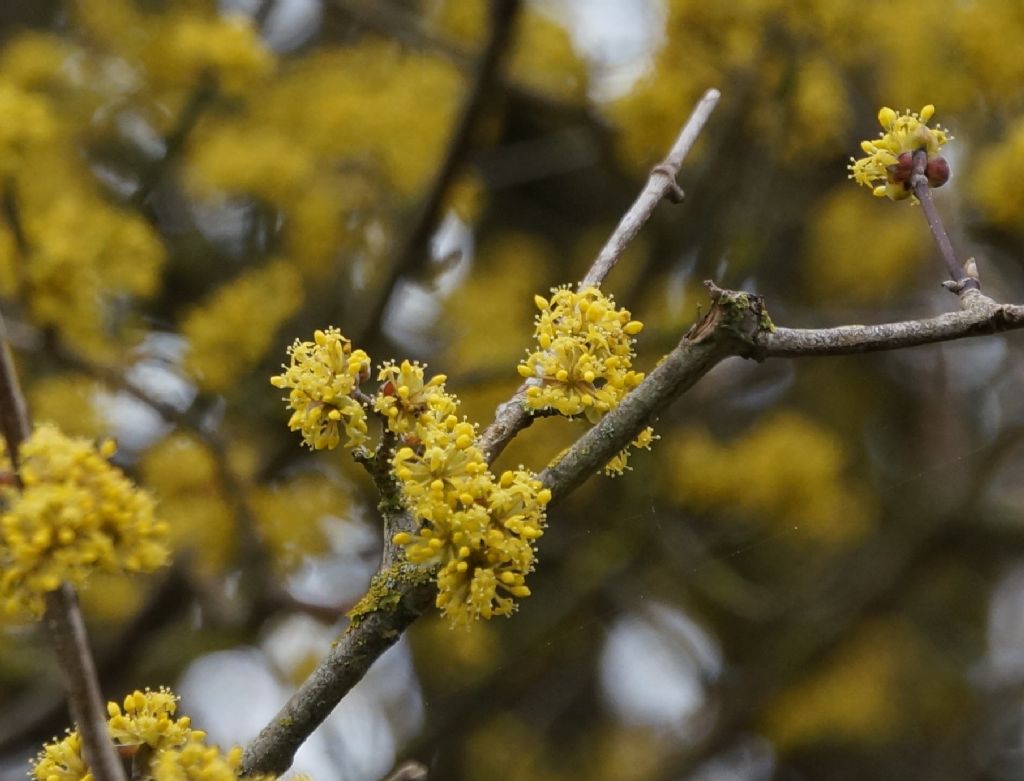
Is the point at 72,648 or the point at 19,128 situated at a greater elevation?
the point at 19,128

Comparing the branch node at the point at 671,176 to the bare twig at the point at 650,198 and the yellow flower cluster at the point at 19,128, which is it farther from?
the yellow flower cluster at the point at 19,128

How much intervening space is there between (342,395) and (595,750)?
187 inches

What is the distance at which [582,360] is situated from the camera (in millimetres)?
1902

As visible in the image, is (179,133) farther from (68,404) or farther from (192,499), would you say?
(192,499)

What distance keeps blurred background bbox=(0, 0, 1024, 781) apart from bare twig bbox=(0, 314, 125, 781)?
234 centimetres

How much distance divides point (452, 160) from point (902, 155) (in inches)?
81.8

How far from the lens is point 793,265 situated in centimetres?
610

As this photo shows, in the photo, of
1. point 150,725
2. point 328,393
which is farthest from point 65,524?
point 328,393

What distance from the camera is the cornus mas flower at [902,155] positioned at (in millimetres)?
2141

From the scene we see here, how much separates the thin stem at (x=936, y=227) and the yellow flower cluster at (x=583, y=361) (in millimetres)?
464

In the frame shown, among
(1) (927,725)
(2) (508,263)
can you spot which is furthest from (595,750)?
(2) (508,263)

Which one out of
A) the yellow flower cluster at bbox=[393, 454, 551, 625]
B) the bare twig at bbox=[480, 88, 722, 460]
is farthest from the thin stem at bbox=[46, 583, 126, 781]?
the bare twig at bbox=[480, 88, 722, 460]

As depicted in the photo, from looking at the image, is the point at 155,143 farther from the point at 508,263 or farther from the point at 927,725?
the point at 927,725

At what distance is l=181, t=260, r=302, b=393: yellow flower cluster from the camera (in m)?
4.50
